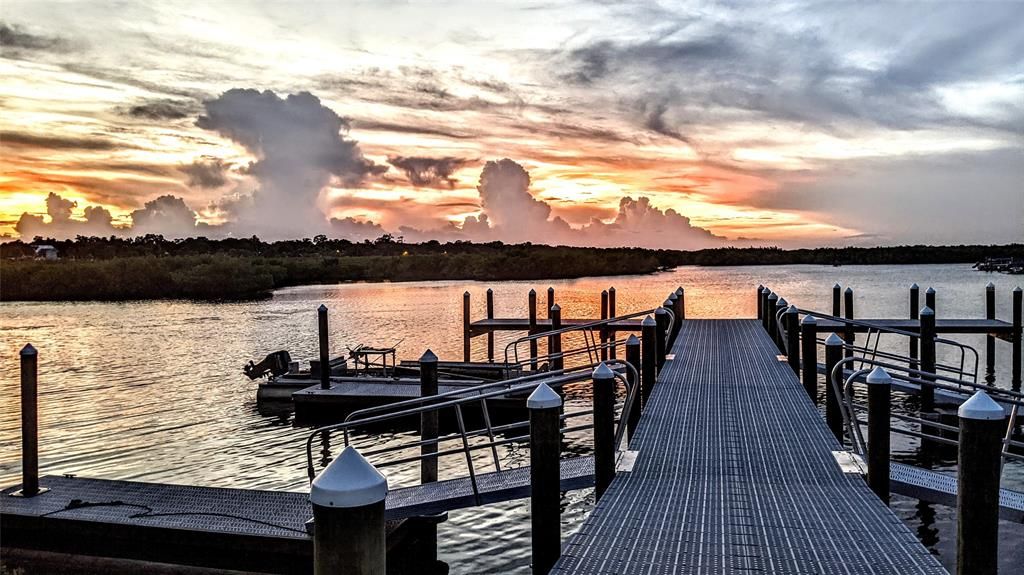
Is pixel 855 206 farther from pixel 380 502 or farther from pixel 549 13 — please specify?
pixel 380 502

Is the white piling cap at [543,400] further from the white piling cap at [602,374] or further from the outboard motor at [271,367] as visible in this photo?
the outboard motor at [271,367]

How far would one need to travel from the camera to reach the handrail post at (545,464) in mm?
6047

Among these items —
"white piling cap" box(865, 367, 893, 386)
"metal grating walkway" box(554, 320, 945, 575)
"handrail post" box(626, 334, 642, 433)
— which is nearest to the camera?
"metal grating walkway" box(554, 320, 945, 575)

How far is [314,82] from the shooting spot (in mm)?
29234

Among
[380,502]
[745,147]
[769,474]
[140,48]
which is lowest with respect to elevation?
[769,474]

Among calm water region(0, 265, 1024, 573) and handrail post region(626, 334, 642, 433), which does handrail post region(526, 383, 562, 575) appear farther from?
calm water region(0, 265, 1024, 573)

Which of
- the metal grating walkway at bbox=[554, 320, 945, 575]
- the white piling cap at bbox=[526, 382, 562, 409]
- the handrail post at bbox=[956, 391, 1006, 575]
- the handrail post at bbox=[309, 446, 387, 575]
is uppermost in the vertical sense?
the handrail post at bbox=[309, 446, 387, 575]

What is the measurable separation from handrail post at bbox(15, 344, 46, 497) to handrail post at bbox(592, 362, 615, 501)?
A: 8.13 m

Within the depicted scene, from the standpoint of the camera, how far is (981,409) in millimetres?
5062

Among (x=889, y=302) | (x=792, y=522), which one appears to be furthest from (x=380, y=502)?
(x=889, y=302)

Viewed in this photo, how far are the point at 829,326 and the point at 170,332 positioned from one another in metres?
32.2

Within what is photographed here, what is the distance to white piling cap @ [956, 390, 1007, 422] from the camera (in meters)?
5.04

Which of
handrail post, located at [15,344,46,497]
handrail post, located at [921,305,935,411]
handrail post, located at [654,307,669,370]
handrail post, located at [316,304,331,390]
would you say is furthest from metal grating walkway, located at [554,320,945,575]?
handrail post, located at [316,304,331,390]

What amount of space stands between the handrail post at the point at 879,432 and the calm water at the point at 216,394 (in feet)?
14.5
